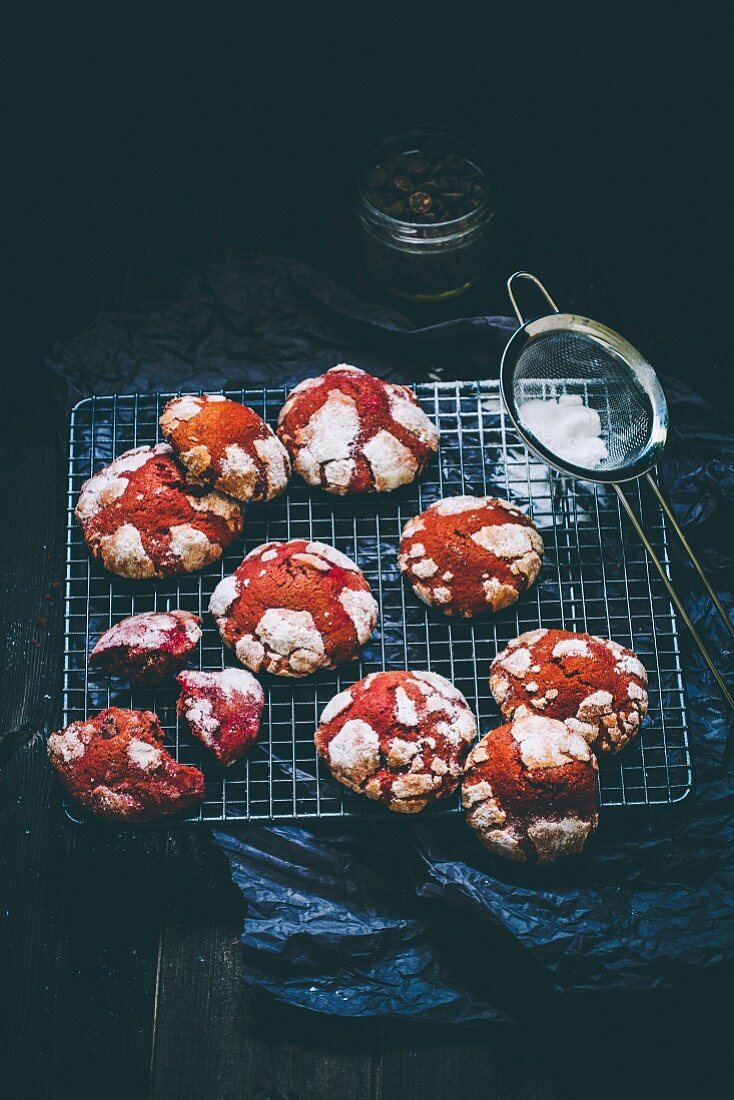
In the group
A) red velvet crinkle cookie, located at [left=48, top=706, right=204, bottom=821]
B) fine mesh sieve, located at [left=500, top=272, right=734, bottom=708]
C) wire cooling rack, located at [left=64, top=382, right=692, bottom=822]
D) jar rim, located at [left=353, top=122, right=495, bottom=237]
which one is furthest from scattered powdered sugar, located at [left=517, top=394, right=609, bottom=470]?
red velvet crinkle cookie, located at [left=48, top=706, right=204, bottom=821]

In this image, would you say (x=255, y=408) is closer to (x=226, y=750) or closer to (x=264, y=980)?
(x=226, y=750)

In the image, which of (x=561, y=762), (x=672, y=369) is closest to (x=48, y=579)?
(x=561, y=762)

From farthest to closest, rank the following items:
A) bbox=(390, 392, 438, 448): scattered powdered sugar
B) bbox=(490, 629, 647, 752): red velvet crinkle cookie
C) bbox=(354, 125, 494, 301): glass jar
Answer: bbox=(354, 125, 494, 301): glass jar < bbox=(390, 392, 438, 448): scattered powdered sugar < bbox=(490, 629, 647, 752): red velvet crinkle cookie

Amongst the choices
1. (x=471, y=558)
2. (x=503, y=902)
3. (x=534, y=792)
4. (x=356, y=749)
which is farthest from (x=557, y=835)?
(x=471, y=558)

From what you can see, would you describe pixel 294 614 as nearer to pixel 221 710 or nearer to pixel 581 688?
pixel 221 710

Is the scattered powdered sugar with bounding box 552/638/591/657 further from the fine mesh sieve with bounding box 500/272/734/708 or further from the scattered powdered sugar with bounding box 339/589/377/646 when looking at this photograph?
the scattered powdered sugar with bounding box 339/589/377/646
